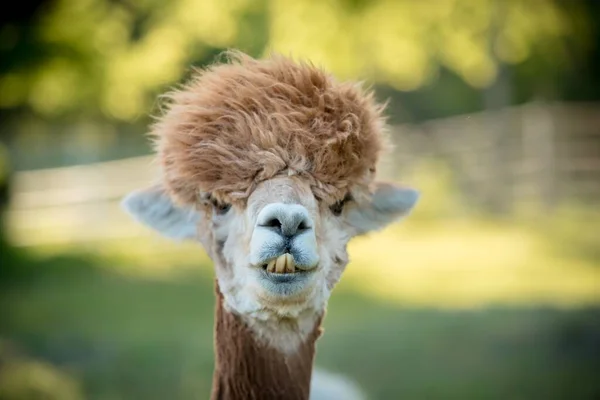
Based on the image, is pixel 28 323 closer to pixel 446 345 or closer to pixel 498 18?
pixel 446 345

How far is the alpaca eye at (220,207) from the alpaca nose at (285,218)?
210 mm

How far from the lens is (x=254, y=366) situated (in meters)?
1.55

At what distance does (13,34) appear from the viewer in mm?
4969

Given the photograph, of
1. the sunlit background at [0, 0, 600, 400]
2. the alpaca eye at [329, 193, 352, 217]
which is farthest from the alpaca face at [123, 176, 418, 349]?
the sunlit background at [0, 0, 600, 400]

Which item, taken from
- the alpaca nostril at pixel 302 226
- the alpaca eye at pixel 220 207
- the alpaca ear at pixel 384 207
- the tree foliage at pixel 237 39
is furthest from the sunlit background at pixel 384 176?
the alpaca nostril at pixel 302 226

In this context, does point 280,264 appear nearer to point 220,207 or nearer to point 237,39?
point 220,207

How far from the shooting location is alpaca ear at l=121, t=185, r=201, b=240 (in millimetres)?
1732

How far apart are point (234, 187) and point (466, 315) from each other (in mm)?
4067

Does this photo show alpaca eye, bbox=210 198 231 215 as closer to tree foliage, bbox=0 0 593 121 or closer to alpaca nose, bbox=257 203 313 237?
alpaca nose, bbox=257 203 313 237

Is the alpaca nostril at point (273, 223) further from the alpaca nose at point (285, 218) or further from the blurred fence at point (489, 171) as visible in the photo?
the blurred fence at point (489, 171)

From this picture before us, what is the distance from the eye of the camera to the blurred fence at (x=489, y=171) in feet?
21.9

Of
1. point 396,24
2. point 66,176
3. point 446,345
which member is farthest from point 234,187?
point 66,176

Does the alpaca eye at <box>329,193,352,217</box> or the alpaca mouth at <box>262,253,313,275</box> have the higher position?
the alpaca eye at <box>329,193,352,217</box>

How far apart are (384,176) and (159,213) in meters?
2.71
